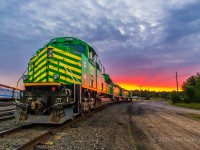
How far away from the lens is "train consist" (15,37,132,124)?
862 cm

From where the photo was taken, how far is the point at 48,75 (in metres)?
9.85

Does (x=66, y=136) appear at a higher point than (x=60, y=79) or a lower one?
lower

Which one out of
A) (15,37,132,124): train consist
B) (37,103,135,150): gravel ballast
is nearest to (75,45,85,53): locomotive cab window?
(15,37,132,124): train consist

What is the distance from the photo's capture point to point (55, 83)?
8875 mm

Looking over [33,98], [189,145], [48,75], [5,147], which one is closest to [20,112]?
[33,98]

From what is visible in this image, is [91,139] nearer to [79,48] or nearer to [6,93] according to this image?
[79,48]

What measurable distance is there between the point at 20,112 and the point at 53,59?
2588 millimetres

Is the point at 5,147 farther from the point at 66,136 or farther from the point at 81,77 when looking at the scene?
the point at 81,77

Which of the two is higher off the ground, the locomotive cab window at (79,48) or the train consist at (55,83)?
the locomotive cab window at (79,48)

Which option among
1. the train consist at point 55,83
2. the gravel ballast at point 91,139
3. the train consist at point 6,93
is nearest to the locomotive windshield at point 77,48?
the train consist at point 55,83

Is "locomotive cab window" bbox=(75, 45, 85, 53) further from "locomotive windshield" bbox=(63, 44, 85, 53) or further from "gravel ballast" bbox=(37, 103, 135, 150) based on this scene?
"gravel ballast" bbox=(37, 103, 135, 150)

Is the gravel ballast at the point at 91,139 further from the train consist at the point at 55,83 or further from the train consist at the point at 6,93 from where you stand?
the train consist at the point at 6,93

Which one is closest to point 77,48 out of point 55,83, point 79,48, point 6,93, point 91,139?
point 79,48

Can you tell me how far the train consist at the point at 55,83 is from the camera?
8617 millimetres
